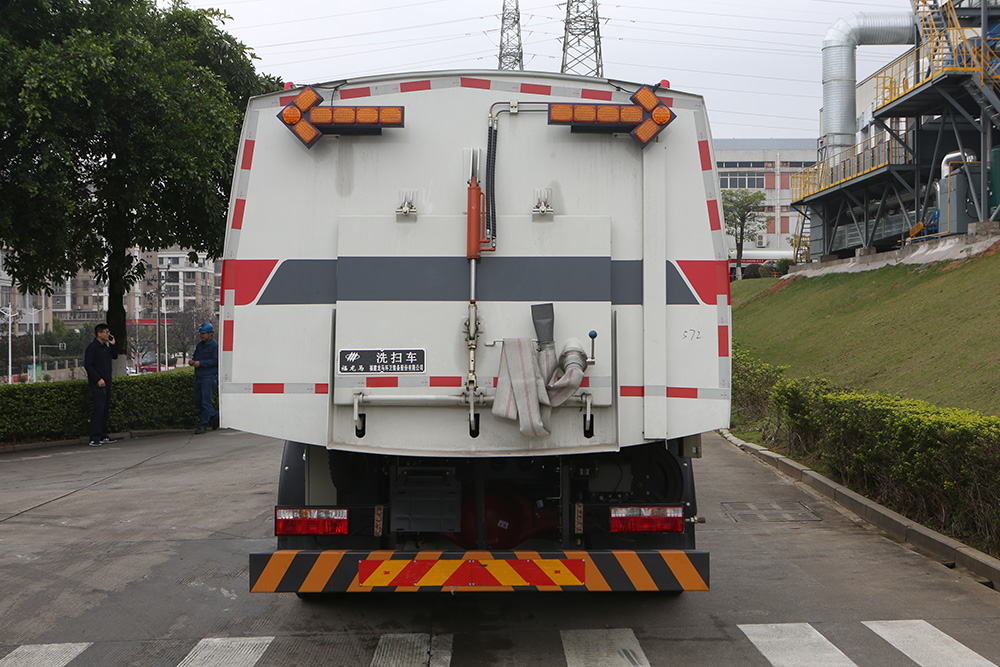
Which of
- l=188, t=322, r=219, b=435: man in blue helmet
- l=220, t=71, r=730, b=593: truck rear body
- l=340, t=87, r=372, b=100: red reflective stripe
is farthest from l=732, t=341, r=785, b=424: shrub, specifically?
l=340, t=87, r=372, b=100: red reflective stripe

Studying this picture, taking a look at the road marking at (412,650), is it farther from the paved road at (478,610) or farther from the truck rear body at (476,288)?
the truck rear body at (476,288)

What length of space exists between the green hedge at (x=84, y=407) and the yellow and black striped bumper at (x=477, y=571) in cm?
1098

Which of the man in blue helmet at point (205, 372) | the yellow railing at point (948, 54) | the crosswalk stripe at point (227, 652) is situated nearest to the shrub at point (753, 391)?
the man in blue helmet at point (205, 372)

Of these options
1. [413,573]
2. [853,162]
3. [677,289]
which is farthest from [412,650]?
[853,162]

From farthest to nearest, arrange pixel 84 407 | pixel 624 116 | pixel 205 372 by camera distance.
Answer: pixel 205 372 < pixel 84 407 < pixel 624 116

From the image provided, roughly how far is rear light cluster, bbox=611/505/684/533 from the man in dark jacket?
1123cm

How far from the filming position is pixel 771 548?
7.39 m

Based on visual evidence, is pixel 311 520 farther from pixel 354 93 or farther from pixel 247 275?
pixel 354 93

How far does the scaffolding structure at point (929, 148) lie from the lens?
24344 mm

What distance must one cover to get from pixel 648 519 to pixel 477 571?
3.31ft

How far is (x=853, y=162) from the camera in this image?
3366cm

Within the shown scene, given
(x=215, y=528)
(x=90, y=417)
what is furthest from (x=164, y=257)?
(x=215, y=528)

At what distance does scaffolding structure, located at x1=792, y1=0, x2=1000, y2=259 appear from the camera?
24344mm

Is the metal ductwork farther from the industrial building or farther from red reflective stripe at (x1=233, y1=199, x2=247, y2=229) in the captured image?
the industrial building
